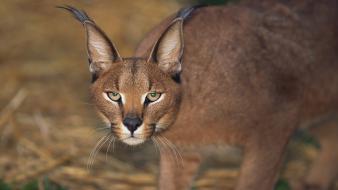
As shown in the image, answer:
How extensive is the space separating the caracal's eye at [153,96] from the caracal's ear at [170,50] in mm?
254

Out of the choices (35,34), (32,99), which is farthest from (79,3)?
(32,99)

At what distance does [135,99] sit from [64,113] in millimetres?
3503

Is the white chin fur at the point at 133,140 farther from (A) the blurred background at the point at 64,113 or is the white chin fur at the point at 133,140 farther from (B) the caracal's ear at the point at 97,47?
(A) the blurred background at the point at 64,113

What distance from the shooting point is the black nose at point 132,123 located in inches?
225

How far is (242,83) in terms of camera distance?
21.7 ft

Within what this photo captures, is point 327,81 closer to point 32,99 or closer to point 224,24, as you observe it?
point 224,24

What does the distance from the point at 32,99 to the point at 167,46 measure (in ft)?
12.2

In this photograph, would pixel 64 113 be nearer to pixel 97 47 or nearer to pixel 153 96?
pixel 97 47

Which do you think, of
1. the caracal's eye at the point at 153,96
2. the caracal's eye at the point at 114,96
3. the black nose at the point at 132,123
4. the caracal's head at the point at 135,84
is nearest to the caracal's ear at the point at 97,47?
the caracal's head at the point at 135,84

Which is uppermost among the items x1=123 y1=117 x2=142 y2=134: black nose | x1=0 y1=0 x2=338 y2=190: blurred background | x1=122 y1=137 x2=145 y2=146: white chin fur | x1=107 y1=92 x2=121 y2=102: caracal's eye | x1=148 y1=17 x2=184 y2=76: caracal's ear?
x1=148 y1=17 x2=184 y2=76: caracal's ear

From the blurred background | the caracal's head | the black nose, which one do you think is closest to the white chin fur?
the caracal's head

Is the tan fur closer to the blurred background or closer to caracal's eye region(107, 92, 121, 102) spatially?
caracal's eye region(107, 92, 121, 102)

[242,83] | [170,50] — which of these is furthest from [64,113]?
[170,50]

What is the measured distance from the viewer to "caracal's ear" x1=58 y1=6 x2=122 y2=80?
5.91 meters
